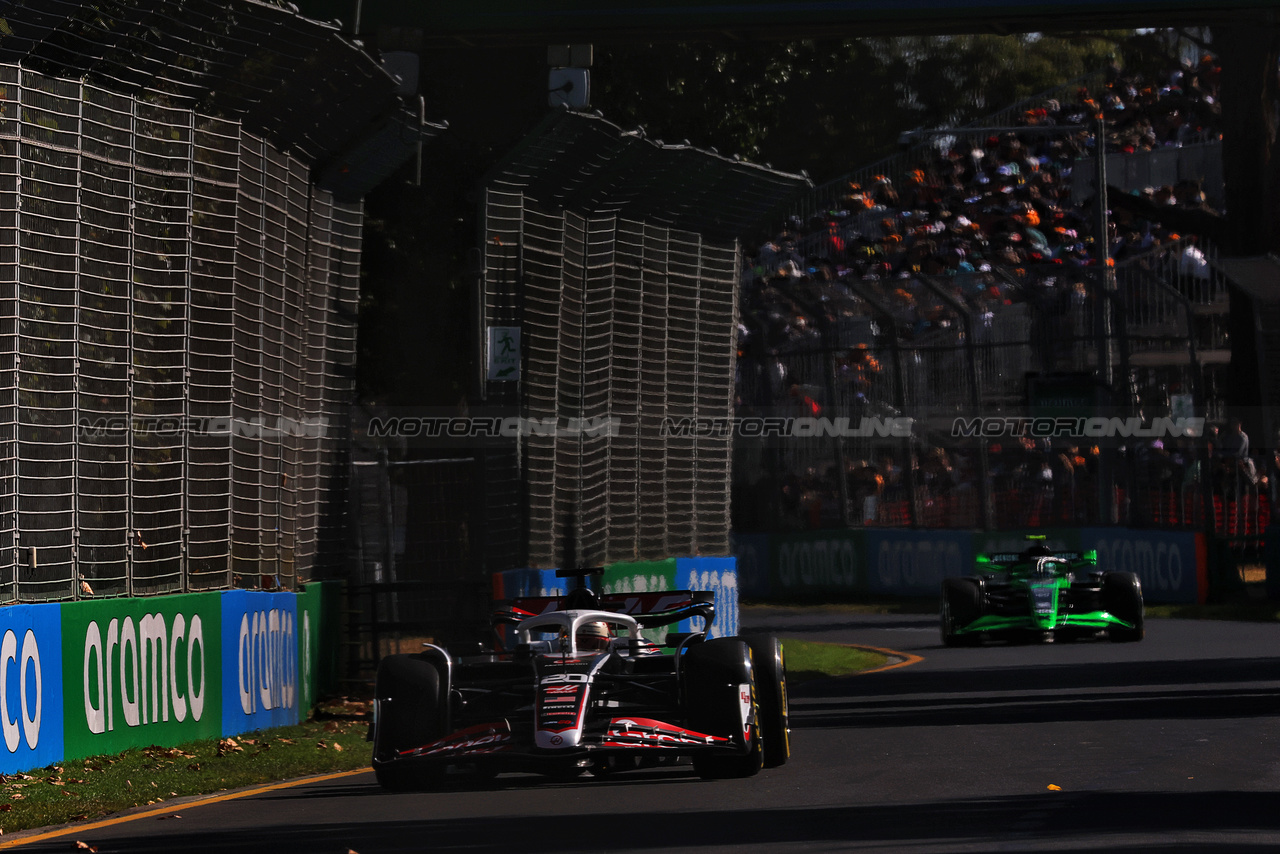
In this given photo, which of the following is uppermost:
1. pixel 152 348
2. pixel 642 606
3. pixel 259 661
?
pixel 152 348

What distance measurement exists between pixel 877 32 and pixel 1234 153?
15443mm

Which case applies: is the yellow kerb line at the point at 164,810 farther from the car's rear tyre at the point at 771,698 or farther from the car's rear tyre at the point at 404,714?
the car's rear tyre at the point at 771,698

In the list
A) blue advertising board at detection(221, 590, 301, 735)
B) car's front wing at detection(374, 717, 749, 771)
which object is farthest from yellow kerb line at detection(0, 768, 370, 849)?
blue advertising board at detection(221, 590, 301, 735)

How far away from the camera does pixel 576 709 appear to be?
8805 millimetres

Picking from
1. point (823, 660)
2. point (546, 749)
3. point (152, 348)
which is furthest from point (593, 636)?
point (823, 660)

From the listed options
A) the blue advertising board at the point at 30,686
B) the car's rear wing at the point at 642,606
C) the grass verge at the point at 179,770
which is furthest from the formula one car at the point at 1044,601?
the blue advertising board at the point at 30,686

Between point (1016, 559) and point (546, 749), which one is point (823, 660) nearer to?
point (1016, 559)

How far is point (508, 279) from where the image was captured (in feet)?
50.2

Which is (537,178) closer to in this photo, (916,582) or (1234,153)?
(916,582)

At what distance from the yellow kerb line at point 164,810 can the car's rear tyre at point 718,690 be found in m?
2.12

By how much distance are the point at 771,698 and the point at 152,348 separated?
416 centimetres

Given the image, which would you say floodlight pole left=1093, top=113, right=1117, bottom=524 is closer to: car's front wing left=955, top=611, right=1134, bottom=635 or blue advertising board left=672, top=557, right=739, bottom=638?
car's front wing left=955, top=611, right=1134, bottom=635

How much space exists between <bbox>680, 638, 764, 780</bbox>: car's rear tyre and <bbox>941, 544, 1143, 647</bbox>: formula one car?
929 centimetres

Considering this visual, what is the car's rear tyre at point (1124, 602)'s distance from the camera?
728 inches
